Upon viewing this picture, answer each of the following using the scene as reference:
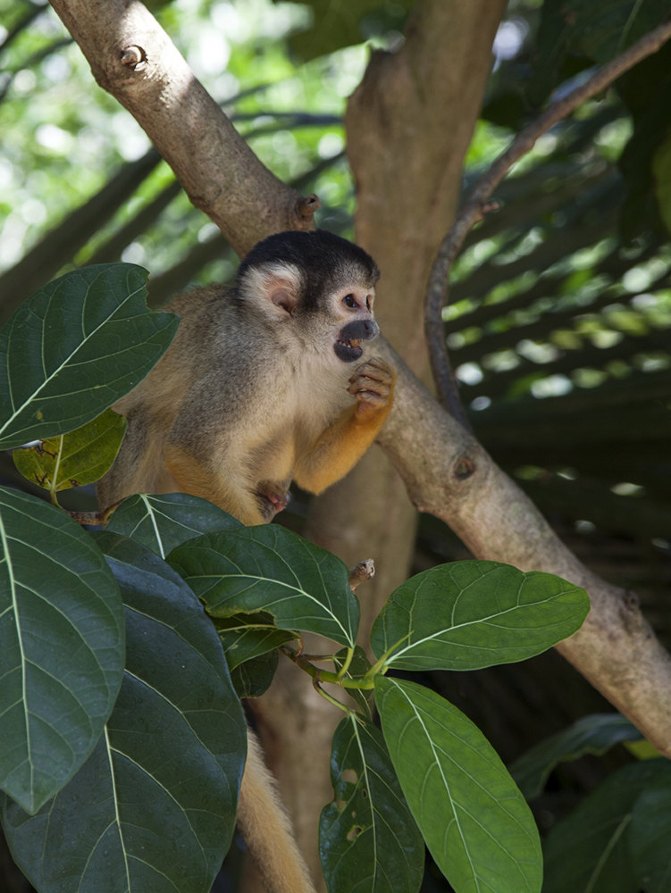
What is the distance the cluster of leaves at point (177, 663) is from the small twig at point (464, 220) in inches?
35.4

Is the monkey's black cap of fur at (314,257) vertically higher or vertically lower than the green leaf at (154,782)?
higher

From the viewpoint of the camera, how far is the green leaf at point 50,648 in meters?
0.80

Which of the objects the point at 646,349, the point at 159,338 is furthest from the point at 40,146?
the point at 159,338

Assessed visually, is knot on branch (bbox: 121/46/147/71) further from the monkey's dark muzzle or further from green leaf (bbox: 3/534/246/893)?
green leaf (bbox: 3/534/246/893)

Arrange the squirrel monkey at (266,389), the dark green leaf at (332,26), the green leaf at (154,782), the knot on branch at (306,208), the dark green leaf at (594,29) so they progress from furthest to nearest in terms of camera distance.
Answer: the dark green leaf at (332,26) → the dark green leaf at (594,29) → the squirrel monkey at (266,389) → the knot on branch at (306,208) → the green leaf at (154,782)

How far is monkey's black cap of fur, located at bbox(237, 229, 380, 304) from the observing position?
178 cm

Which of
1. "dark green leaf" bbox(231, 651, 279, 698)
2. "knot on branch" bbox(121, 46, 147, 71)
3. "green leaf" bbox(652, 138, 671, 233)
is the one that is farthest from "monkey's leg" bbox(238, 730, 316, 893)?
"green leaf" bbox(652, 138, 671, 233)

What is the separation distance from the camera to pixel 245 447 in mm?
2092

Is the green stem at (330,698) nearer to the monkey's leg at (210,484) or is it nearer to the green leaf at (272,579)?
the green leaf at (272,579)

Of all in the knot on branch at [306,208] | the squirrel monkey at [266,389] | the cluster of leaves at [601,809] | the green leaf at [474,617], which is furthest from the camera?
A: the cluster of leaves at [601,809]

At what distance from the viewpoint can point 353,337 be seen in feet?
6.36

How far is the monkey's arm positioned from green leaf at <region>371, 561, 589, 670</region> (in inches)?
29.3

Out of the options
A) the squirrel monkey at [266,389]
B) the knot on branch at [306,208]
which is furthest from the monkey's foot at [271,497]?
the knot on branch at [306,208]

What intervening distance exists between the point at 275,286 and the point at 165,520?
91cm
